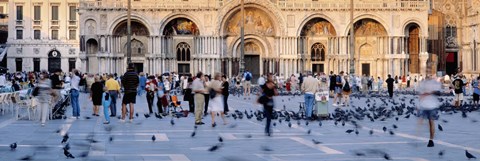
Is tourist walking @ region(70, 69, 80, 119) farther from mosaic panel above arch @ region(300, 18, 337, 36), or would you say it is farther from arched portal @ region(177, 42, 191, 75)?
mosaic panel above arch @ region(300, 18, 337, 36)

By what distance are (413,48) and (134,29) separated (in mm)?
23799

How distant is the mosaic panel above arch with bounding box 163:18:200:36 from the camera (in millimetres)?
66938

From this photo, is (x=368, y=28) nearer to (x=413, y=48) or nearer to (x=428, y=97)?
(x=413, y=48)

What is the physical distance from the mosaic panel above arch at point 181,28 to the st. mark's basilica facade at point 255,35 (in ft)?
0.27

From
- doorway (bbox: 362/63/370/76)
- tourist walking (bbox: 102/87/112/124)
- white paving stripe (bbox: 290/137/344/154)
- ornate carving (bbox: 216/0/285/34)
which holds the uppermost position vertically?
ornate carving (bbox: 216/0/285/34)

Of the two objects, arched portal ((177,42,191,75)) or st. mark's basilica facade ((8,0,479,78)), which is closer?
st. mark's basilica facade ((8,0,479,78))

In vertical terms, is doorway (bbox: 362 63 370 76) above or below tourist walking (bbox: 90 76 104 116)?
above

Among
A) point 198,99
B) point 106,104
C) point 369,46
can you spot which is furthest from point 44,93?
point 369,46

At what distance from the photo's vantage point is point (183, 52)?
6775cm

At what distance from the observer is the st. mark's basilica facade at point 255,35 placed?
65.6 meters

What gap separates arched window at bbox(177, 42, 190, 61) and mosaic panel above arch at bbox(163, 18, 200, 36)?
3.40ft

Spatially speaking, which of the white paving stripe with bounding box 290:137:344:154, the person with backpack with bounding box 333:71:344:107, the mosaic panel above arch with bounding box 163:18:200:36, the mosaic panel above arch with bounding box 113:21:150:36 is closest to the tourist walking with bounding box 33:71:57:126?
the white paving stripe with bounding box 290:137:344:154

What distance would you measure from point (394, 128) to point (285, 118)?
479cm

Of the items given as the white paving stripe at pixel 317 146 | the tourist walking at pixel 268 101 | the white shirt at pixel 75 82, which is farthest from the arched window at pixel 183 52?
the white paving stripe at pixel 317 146
